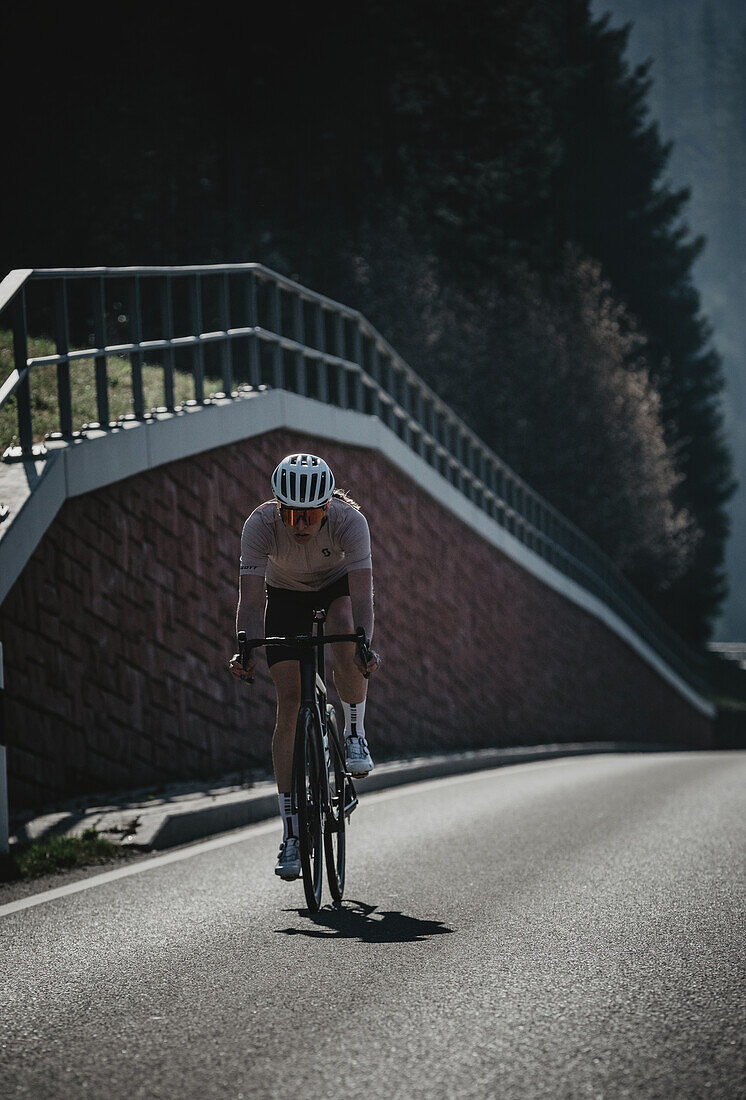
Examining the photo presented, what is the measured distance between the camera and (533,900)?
246 inches

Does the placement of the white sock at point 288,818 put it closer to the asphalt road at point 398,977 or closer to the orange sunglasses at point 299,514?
the asphalt road at point 398,977

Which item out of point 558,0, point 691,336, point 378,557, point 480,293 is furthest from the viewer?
point 691,336

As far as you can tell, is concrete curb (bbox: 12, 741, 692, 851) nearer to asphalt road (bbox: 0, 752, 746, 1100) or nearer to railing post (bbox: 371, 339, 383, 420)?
asphalt road (bbox: 0, 752, 746, 1100)

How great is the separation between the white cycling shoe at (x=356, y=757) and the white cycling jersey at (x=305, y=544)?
2.84 feet

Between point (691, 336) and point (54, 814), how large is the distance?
47539mm

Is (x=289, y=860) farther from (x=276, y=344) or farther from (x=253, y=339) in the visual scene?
(x=276, y=344)

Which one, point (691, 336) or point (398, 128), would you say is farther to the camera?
point (691, 336)

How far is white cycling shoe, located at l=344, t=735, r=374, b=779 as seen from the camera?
6293 millimetres

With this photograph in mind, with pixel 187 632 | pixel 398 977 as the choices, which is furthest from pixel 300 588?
pixel 187 632

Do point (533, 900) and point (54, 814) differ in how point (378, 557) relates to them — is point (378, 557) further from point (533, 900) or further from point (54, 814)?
point (533, 900)

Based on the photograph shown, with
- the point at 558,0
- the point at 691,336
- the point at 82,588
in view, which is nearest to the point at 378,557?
the point at 82,588

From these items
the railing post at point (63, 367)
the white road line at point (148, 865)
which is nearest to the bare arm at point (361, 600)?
the white road line at point (148, 865)

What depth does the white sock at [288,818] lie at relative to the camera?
5.94 meters

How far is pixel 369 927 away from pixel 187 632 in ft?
19.5
